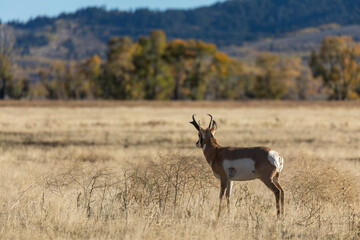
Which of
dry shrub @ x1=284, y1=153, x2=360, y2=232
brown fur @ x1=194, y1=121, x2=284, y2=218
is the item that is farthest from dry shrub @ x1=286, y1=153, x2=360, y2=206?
brown fur @ x1=194, y1=121, x2=284, y2=218

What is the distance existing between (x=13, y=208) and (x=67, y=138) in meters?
15.9

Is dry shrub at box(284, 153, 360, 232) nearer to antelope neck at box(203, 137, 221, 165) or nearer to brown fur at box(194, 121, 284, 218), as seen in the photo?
brown fur at box(194, 121, 284, 218)

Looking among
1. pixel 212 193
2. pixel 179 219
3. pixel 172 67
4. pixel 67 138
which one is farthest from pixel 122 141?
pixel 172 67

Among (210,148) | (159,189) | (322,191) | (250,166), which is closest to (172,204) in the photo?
(159,189)

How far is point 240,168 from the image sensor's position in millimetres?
8797

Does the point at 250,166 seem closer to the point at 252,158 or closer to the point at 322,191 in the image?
the point at 252,158

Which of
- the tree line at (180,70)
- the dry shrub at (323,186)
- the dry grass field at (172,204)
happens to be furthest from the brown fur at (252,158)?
the tree line at (180,70)

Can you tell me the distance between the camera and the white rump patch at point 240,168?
873 centimetres

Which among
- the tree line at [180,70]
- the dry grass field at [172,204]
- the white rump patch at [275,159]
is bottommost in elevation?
the dry grass field at [172,204]

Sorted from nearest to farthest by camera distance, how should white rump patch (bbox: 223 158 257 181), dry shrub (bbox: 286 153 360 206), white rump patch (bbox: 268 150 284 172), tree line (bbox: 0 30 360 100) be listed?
white rump patch (bbox: 268 150 284 172) → white rump patch (bbox: 223 158 257 181) → dry shrub (bbox: 286 153 360 206) → tree line (bbox: 0 30 360 100)

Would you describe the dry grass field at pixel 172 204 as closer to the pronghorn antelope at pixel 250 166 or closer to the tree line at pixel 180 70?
the pronghorn antelope at pixel 250 166

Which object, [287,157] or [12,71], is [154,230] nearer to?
[287,157]

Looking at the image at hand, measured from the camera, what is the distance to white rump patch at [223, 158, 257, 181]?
28.7ft

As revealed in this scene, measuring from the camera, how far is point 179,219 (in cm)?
879
